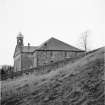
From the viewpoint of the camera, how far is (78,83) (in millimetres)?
12992

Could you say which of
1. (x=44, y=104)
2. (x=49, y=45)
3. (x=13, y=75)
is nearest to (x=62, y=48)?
(x=49, y=45)

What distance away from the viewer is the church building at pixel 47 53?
46531 mm

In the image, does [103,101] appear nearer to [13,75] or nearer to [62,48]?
[13,75]

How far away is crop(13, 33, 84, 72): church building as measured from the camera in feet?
153

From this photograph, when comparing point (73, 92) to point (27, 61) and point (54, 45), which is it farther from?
point (27, 61)

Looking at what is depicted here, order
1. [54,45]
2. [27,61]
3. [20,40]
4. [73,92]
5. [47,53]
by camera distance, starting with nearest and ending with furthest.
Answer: [73,92] < [47,53] < [54,45] < [27,61] < [20,40]

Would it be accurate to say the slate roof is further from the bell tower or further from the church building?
the bell tower

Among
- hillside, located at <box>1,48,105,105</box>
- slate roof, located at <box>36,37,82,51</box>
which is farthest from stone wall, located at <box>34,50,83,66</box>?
hillside, located at <box>1,48,105,105</box>

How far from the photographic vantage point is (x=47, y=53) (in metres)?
47.0

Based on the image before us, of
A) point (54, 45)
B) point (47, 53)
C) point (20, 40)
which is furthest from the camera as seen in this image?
point (20, 40)

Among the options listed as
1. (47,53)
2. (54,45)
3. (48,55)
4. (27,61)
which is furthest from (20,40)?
(48,55)

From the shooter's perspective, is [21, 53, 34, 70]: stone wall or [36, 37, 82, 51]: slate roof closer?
[36, 37, 82, 51]: slate roof

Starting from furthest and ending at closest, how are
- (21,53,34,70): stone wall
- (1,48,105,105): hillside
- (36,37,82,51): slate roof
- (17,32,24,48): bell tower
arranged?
1. (17,32,24,48): bell tower
2. (21,53,34,70): stone wall
3. (36,37,82,51): slate roof
4. (1,48,105,105): hillside

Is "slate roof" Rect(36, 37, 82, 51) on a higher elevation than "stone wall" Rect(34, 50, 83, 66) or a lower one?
higher
